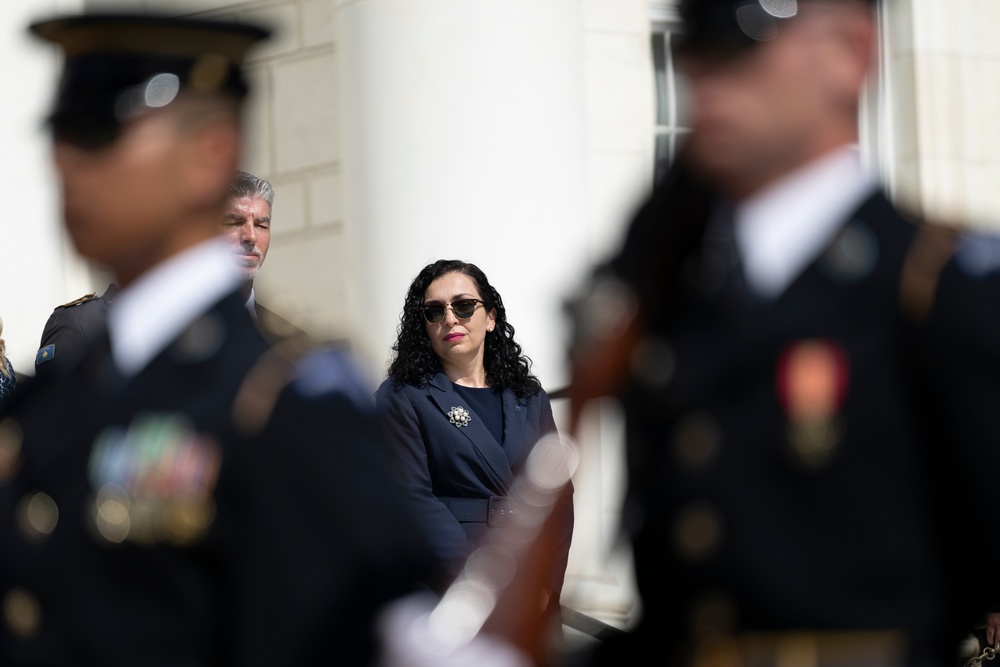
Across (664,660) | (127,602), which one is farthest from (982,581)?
(127,602)

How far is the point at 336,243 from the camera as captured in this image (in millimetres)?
9391

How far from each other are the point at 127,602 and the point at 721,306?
33.9 inches

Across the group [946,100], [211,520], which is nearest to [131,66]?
[211,520]

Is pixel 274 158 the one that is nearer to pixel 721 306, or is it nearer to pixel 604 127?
pixel 604 127

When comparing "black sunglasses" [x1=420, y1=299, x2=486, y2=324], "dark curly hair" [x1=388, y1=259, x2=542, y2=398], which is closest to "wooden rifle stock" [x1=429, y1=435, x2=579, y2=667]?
"dark curly hair" [x1=388, y1=259, x2=542, y2=398]

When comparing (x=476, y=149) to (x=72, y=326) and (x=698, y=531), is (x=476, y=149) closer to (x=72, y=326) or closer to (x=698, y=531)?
(x=72, y=326)

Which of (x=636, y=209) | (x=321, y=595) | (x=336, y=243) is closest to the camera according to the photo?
(x=321, y=595)

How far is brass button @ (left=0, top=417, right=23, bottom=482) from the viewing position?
2471 mm

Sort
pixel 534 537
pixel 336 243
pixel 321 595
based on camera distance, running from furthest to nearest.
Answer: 1. pixel 336 243
2. pixel 534 537
3. pixel 321 595

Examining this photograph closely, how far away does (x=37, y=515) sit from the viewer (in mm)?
2373

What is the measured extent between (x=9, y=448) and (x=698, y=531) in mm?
975

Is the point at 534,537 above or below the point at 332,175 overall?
below

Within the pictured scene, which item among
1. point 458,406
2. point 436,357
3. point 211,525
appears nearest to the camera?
point 211,525

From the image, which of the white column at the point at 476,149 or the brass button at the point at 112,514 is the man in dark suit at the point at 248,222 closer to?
the white column at the point at 476,149
